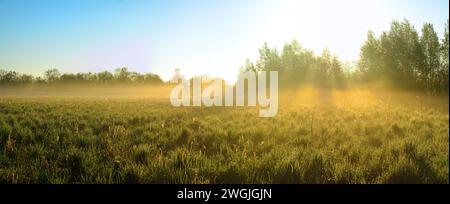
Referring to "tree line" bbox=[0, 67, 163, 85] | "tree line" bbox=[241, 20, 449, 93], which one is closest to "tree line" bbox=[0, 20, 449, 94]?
"tree line" bbox=[241, 20, 449, 93]

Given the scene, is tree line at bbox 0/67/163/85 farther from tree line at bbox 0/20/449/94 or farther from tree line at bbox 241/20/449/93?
tree line at bbox 241/20/449/93

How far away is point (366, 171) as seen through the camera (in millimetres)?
4250

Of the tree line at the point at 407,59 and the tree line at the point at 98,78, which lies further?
the tree line at the point at 98,78

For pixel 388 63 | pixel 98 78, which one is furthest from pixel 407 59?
pixel 98 78

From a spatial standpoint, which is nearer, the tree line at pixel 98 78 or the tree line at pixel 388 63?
the tree line at pixel 388 63

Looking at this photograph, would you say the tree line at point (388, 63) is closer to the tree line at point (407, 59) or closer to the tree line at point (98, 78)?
the tree line at point (407, 59)

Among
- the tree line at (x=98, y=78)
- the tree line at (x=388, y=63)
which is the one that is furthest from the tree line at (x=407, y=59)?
the tree line at (x=98, y=78)

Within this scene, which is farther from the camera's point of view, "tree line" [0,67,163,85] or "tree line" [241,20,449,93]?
"tree line" [0,67,163,85]

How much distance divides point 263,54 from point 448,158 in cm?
5000
